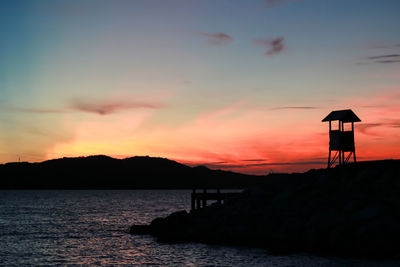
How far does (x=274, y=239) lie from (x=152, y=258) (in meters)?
7.25

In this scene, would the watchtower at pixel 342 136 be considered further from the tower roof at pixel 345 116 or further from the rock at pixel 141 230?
the rock at pixel 141 230

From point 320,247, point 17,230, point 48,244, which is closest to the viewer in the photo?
point 320,247

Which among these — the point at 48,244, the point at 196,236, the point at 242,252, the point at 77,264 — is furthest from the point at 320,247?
the point at 48,244

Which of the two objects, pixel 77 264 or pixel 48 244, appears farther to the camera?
pixel 48 244

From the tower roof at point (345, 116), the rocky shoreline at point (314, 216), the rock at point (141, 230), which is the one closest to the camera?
the rocky shoreline at point (314, 216)

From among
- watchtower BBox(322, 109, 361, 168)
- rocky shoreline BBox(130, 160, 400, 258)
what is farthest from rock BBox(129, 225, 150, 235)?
watchtower BBox(322, 109, 361, 168)

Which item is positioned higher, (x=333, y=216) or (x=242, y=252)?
(x=333, y=216)

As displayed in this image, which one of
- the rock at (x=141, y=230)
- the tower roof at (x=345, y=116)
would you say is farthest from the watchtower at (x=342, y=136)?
the rock at (x=141, y=230)

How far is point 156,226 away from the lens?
123 feet

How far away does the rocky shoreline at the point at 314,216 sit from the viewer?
76.1 ft

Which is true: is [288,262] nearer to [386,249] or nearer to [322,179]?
[386,249]

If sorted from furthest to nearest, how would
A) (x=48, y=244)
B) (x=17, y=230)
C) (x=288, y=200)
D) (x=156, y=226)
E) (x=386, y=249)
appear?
(x=17, y=230) → (x=156, y=226) → (x=48, y=244) → (x=288, y=200) → (x=386, y=249)

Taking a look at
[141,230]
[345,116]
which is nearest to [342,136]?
[345,116]

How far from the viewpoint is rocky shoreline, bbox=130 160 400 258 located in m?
23.2
